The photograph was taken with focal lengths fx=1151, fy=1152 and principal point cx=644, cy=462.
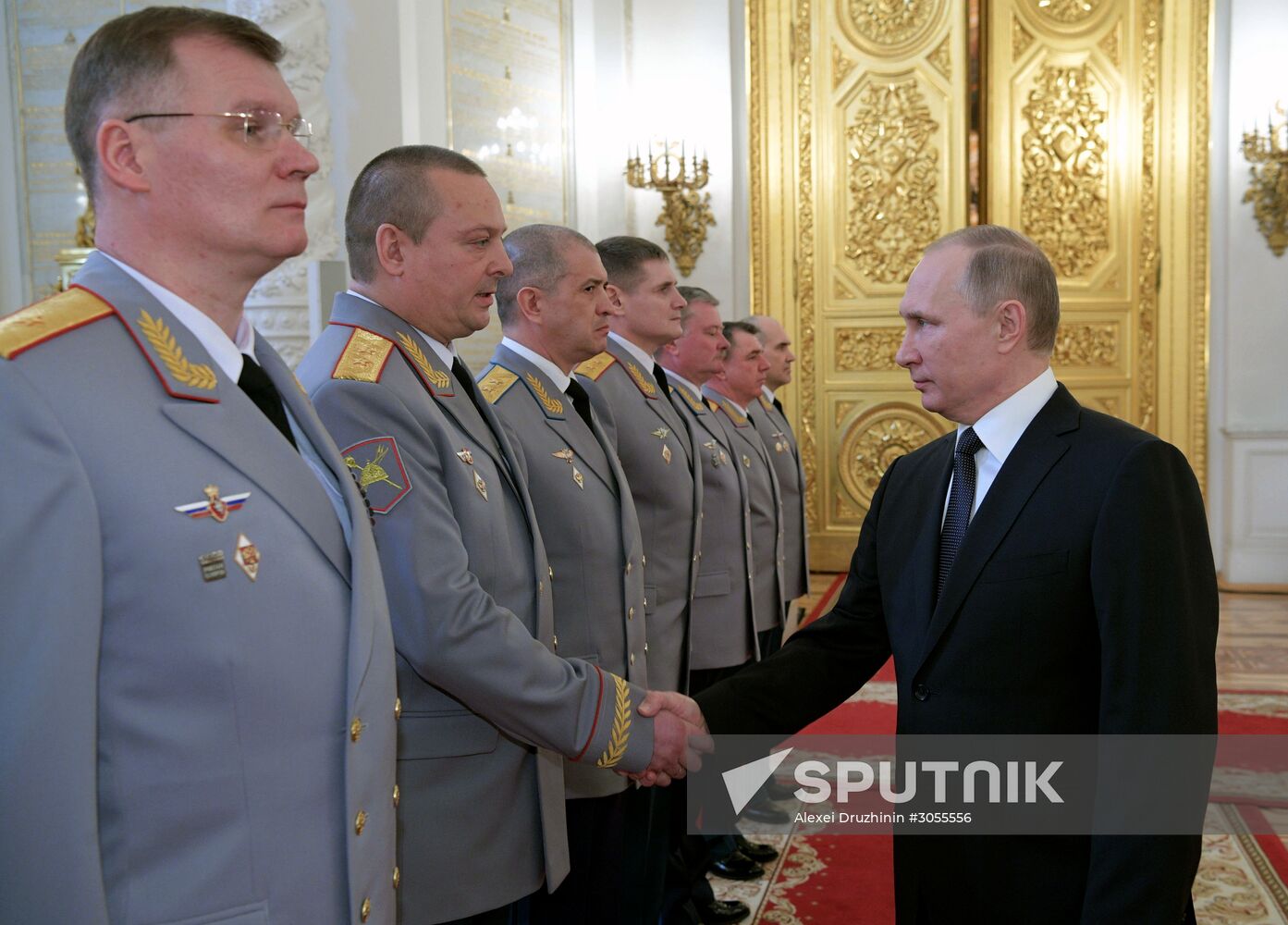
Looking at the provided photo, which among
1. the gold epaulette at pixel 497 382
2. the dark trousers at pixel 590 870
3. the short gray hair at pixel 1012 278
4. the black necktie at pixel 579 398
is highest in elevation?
the short gray hair at pixel 1012 278

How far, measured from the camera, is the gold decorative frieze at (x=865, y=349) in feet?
25.0

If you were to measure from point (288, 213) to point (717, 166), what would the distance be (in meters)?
6.53

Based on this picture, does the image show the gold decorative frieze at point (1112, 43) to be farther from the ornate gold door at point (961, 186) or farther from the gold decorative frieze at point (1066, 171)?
the gold decorative frieze at point (1066, 171)

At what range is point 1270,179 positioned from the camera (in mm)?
6793

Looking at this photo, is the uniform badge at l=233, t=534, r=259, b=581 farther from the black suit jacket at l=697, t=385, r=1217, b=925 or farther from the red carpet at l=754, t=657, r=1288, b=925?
the red carpet at l=754, t=657, r=1288, b=925

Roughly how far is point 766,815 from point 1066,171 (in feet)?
17.2

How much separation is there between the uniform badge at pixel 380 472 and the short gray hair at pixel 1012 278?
0.84 m

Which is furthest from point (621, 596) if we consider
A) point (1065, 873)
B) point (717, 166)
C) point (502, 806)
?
point (717, 166)

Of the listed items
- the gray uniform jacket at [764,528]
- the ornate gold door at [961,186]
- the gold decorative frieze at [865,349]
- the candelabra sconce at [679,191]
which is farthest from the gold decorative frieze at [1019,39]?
the gray uniform jacket at [764,528]

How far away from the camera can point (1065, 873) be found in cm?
149

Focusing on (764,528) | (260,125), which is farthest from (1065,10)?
(260,125)

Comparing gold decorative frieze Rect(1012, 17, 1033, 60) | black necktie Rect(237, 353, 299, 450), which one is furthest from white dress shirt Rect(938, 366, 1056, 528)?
gold decorative frieze Rect(1012, 17, 1033, 60)

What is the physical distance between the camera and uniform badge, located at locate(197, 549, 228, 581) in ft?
3.52

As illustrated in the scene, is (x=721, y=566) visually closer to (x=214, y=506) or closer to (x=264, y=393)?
(x=264, y=393)
